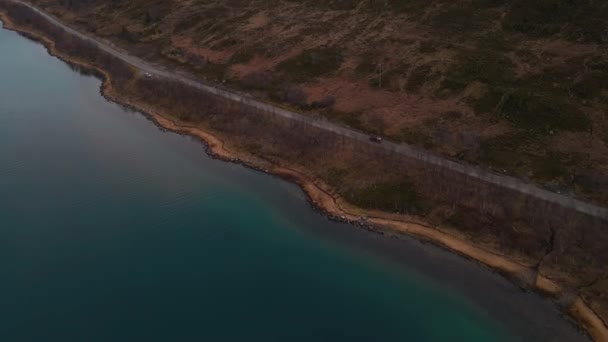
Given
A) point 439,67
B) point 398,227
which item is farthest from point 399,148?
point 439,67

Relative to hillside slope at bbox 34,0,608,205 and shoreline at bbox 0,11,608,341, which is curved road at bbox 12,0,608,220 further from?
shoreline at bbox 0,11,608,341

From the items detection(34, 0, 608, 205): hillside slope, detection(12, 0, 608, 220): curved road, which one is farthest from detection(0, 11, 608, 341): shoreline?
detection(34, 0, 608, 205): hillside slope

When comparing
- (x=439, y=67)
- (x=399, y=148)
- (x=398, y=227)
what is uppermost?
(x=439, y=67)

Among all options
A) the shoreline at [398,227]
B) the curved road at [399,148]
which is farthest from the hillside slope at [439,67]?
the shoreline at [398,227]

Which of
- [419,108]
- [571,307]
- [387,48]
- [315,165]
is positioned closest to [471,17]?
[387,48]

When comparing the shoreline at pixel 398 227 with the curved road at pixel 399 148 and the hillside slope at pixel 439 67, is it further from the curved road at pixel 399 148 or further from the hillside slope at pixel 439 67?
the hillside slope at pixel 439 67

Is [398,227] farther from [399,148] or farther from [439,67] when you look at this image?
[439,67]

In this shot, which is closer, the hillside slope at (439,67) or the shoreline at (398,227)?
the shoreline at (398,227)
